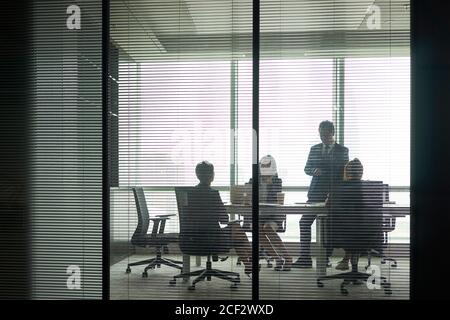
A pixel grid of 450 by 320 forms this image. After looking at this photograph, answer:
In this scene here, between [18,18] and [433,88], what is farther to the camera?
[18,18]

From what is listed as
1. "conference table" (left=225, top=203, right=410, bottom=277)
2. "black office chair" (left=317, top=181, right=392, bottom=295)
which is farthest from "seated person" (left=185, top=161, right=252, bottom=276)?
"black office chair" (left=317, top=181, right=392, bottom=295)

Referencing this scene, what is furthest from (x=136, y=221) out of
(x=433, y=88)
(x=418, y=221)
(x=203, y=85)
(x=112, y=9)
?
(x=433, y=88)

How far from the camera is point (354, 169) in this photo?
398 centimetres

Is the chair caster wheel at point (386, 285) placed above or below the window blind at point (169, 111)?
below

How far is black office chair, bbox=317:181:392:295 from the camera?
3.96 m

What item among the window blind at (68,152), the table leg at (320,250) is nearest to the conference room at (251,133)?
the table leg at (320,250)

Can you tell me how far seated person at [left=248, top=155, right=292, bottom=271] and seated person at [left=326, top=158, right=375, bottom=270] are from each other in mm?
380

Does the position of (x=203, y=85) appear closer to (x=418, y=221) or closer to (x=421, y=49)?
(x=421, y=49)

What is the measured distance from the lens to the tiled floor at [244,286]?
3926mm

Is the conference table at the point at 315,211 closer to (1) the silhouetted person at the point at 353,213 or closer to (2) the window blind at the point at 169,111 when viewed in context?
(1) the silhouetted person at the point at 353,213

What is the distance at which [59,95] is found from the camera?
409 cm

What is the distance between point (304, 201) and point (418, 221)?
0.86 m

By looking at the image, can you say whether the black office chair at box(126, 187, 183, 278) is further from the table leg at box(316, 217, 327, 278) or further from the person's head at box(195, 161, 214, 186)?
the table leg at box(316, 217, 327, 278)

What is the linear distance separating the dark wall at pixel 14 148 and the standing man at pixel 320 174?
2206 millimetres
